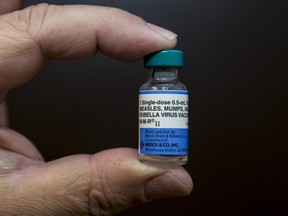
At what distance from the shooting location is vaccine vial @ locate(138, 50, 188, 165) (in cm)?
84

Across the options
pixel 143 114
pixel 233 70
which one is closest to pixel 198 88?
pixel 233 70

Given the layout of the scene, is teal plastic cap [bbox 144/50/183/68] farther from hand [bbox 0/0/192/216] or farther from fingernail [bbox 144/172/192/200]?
fingernail [bbox 144/172/192/200]

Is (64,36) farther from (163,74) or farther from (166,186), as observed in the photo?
(166,186)

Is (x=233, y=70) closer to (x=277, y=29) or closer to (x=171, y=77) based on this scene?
(x=277, y=29)

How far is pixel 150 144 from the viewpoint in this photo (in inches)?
33.3

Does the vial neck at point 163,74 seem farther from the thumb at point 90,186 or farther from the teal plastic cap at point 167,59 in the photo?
the thumb at point 90,186

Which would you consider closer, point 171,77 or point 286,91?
point 171,77

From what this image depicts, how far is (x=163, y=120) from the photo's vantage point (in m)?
0.84

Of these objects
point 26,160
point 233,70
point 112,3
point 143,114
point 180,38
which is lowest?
point 26,160

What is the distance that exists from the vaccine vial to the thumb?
0.03m

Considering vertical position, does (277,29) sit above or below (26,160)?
above

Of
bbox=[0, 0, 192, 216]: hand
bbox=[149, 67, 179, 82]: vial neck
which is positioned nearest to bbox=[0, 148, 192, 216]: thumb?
bbox=[0, 0, 192, 216]: hand

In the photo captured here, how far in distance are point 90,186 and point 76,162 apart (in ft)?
0.20

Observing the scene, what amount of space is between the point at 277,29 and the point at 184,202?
2.17 ft
